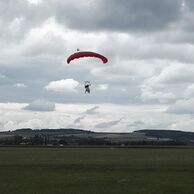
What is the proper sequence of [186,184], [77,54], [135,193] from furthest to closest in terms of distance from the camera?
1. [77,54]
2. [186,184]
3. [135,193]

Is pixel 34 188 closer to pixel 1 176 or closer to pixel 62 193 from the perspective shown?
pixel 62 193

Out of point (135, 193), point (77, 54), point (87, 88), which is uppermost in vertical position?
point (77, 54)

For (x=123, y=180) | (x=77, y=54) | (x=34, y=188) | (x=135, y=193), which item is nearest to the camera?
(x=135, y=193)

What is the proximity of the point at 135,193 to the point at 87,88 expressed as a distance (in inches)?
544

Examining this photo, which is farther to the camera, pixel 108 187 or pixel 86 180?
pixel 86 180

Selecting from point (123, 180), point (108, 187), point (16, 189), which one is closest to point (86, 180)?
point (123, 180)

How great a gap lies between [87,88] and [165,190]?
1315 centimetres

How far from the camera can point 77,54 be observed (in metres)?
43.6

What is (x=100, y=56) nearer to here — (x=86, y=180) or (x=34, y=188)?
(x=86, y=180)

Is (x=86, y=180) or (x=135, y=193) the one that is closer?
(x=135, y=193)

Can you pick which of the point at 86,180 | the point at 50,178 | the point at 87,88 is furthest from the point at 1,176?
the point at 87,88

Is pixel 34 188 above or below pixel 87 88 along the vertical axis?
below

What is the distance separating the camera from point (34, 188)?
115 feet

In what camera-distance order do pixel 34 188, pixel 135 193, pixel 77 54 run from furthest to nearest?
pixel 77 54, pixel 34 188, pixel 135 193
